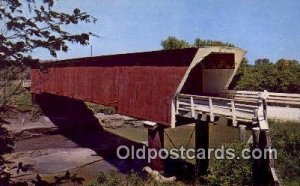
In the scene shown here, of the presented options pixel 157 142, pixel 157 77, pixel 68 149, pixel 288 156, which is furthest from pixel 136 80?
pixel 68 149

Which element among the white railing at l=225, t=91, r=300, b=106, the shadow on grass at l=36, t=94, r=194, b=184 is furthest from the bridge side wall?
the shadow on grass at l=36, t=94, r=194, b=184

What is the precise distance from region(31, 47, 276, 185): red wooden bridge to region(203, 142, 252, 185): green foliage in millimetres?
1305

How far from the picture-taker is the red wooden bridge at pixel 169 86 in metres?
13.4

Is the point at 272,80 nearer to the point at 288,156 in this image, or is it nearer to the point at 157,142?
the point at 157,142

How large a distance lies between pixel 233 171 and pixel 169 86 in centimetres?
497

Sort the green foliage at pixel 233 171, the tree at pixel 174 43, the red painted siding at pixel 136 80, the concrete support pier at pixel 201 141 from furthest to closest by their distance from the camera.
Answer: the tree at pixel 174 43 → the concrete support pier at pixel 201 141 → the red painted siding at pixel 136 80 → the green foliage at pixel 233 171

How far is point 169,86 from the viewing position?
1520 centimetres

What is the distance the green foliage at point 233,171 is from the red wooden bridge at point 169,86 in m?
1.31

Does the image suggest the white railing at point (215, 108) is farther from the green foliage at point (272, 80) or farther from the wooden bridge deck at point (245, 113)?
the green foliage at point (272, 80)

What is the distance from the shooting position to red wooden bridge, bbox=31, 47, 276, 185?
13351 millimetres

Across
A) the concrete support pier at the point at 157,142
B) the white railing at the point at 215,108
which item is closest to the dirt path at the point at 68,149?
the concrete support pier at the point at 157,142

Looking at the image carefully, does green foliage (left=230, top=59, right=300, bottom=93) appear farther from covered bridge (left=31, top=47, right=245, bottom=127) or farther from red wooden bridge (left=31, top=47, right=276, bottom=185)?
red wooden bridge (left=31, top=47, right=276, bottom=185)

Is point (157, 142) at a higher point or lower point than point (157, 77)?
lower

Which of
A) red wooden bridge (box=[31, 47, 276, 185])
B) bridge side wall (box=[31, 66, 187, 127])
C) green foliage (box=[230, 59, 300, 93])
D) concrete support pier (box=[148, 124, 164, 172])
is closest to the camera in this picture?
red wooden bridge (box=[31, 47, 276, 185])
